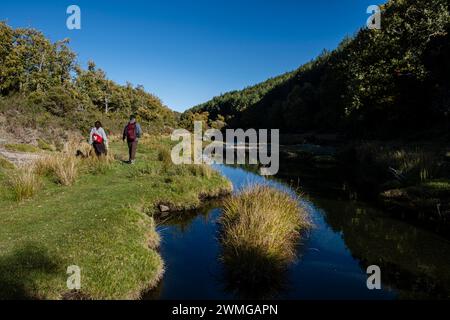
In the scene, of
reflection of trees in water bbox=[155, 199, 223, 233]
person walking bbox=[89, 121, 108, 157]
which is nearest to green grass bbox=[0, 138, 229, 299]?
reflection of trees in water bbox=[155, 199, 223, 233]

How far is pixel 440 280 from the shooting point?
806cm

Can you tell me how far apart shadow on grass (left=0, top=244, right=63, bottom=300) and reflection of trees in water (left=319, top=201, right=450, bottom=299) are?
24.0ft

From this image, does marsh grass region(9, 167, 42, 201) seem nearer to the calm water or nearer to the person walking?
the calm water

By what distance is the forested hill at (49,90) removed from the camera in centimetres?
3080

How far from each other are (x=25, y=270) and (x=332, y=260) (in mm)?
7371

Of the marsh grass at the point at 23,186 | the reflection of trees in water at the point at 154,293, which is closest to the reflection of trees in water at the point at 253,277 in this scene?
the reflection of trees in water at the point at 154,293

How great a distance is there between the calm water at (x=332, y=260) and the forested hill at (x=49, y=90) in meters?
21.2

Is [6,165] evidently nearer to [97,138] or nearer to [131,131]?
[97,138]

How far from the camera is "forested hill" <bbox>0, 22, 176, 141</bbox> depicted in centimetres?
3080

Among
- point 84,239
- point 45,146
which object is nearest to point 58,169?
point 84,239

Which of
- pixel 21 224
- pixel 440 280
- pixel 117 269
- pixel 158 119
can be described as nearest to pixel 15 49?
pixel 158 119
